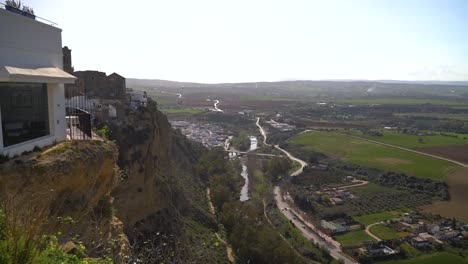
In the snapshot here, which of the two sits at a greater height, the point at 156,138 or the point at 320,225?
the point at 156,138

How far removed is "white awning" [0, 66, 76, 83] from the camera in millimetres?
6887

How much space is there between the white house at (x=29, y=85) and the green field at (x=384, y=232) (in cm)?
2615

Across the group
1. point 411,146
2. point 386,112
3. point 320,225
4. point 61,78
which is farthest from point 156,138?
point 386,112

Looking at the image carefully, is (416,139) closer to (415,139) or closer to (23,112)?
(415,139)

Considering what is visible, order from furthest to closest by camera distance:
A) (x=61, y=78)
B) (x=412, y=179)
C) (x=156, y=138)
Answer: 1. (x=412, y=179)
2. (x=156, y=138)
3. (x=61, y=78)

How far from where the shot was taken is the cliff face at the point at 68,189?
6.05m

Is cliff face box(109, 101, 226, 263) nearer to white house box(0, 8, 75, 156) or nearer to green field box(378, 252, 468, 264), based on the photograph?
white house box(0, 8, 75, 156)

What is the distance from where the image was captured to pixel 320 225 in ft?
101

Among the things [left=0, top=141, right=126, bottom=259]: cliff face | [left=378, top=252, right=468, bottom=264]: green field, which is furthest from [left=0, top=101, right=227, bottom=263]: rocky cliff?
[left=378, top=252, right=468, bottom=264]: green field

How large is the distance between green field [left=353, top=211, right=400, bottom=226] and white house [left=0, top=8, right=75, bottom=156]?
1116 inches

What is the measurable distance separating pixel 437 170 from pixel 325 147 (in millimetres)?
17723

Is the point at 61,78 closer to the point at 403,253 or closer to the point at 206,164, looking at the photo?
the point at 403,253

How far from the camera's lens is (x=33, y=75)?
7.47 meters

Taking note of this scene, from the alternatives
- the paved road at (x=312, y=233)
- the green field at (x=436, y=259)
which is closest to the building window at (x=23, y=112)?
the paved road at (x=312, y=233)
